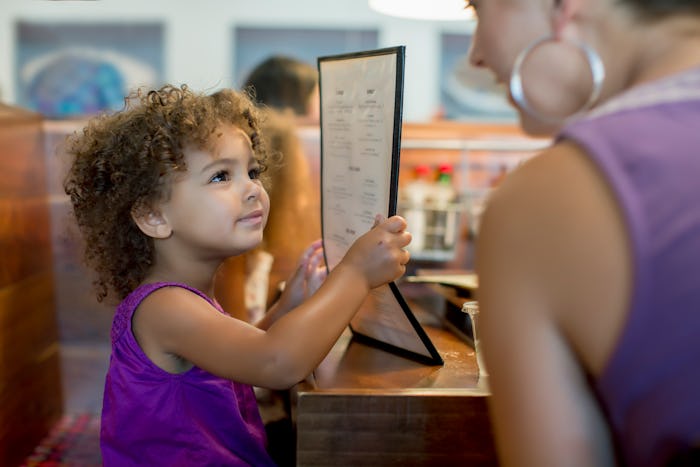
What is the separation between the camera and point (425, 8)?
1735 millimetres

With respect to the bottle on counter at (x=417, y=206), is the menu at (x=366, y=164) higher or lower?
higher

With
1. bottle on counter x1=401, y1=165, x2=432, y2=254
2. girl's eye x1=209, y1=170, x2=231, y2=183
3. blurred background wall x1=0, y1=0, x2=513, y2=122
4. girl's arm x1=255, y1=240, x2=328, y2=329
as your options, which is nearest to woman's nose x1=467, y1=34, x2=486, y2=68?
girl's eye x1=209, y1=170, x2=231, y2=183

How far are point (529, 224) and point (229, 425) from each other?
679 millimetres

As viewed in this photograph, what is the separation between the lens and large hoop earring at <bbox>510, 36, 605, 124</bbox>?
1.92 feet

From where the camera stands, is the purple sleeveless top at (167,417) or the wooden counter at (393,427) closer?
the wooden counter at (393,427)

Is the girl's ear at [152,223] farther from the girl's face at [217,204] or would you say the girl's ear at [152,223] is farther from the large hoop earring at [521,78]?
the large hoop earring at [521,78]

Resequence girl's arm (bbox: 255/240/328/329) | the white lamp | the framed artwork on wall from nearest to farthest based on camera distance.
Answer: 1. girl's arm (bbox: 255/240/328/329)
2. the white lamp
3. the framed artwork on wall

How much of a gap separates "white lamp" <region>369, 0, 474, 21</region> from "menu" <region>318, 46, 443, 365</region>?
0.70 m

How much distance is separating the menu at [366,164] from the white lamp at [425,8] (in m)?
0.70

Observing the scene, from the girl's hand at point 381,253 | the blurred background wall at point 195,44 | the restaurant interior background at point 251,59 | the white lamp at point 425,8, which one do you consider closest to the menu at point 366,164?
the girl's hand at point 381,253

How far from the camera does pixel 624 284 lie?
46cm

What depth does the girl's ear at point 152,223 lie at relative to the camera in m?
1.11

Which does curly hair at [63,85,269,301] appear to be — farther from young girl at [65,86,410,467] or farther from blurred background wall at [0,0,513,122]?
blurred background wall at [0,0,513,122]

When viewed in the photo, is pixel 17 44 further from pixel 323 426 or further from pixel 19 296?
pixel 323 426
